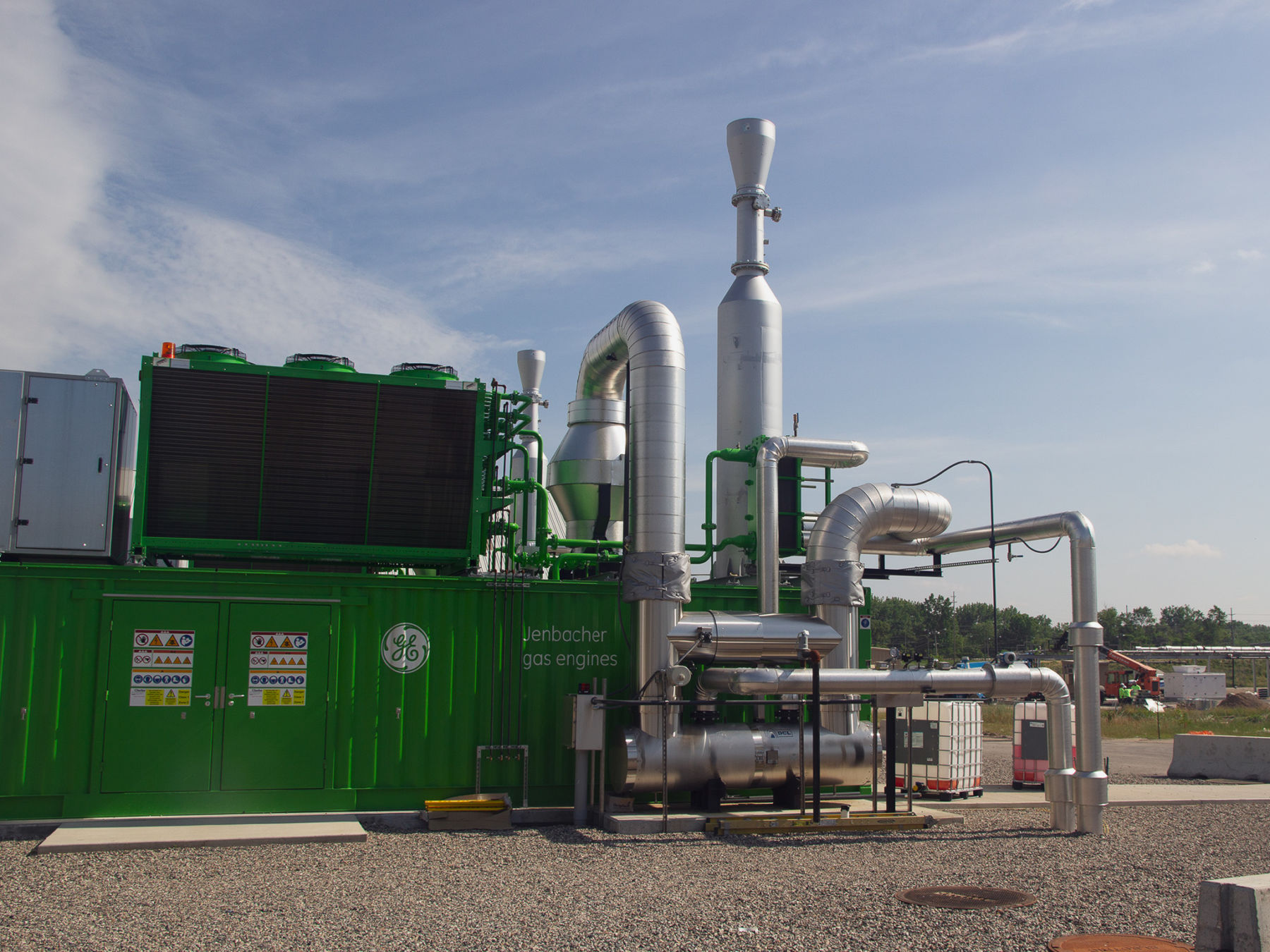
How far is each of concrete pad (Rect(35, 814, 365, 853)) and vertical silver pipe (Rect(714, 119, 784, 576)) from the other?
7.26m

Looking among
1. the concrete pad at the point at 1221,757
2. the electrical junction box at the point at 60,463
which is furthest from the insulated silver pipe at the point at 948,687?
the concrete pad at the point at 1221,757

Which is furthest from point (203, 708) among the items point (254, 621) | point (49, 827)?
point (49, 827)

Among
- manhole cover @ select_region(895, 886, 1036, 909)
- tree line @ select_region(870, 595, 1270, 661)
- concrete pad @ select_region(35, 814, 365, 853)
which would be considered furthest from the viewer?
tree line @ select_region(870, 595, 1270, 661)

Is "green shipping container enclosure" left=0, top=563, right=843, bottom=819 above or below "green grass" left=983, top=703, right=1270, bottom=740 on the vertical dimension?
above

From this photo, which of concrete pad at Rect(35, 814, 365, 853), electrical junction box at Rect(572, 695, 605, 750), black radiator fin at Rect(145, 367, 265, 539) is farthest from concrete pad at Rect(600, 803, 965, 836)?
black radiator fin at Rect(145, 367, 265, 539)

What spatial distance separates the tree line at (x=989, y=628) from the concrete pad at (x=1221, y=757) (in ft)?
250

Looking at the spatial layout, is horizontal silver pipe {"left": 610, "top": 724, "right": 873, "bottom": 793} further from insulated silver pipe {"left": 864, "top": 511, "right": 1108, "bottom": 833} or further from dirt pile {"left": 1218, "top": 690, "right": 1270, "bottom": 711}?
dirt pile {"left": 1218, "top": 690, "right": 1270, "bottom": 711}

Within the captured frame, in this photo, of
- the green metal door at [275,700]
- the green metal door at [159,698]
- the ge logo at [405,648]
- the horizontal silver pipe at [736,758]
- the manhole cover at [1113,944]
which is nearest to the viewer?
the manhole cover at [1113,944]

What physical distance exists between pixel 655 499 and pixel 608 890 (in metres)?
5.63

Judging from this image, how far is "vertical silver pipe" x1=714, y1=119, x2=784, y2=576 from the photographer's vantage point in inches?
672

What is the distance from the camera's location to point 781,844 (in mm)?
12031

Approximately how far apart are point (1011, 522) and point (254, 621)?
1055 centimetres

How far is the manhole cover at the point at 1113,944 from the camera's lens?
7.54 m

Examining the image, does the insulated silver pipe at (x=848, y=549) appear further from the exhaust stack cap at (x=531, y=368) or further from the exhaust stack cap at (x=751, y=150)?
the exhaust stack cap at (x=531, y=368)
